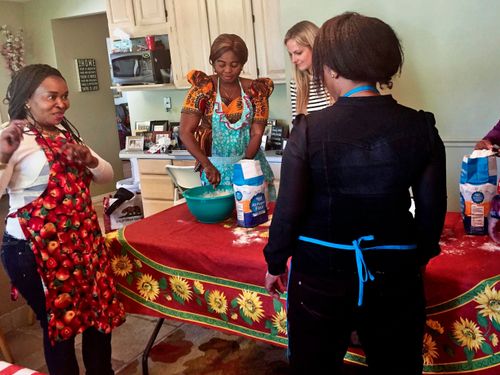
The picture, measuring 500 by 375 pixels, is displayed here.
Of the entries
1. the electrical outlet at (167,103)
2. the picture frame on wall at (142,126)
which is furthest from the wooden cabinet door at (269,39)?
the picture frame on wall at (142,126)

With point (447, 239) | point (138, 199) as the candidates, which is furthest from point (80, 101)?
point (447, 239)

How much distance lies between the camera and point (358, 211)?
1063mm

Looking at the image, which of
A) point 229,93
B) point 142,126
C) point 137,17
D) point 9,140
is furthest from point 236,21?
point 9,140

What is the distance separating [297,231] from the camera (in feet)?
3.76

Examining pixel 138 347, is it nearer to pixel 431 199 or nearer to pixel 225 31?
pixel 431 199

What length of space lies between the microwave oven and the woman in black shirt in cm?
346

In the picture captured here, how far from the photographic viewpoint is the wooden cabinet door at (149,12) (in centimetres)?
423

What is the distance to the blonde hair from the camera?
6.69 ft

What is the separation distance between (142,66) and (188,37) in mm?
515

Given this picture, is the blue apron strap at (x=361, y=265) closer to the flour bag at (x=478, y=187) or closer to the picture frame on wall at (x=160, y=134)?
the flour bag at (x=478, y=187)

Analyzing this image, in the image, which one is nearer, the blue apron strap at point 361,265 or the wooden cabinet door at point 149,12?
the blue apron strap at point 361,265

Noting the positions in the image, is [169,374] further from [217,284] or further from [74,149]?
[74,149]

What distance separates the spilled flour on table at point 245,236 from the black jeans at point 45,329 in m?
0.61

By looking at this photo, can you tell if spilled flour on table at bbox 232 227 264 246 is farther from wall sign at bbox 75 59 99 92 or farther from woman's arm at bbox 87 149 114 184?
wall sign at bbox 75 59 99 92
